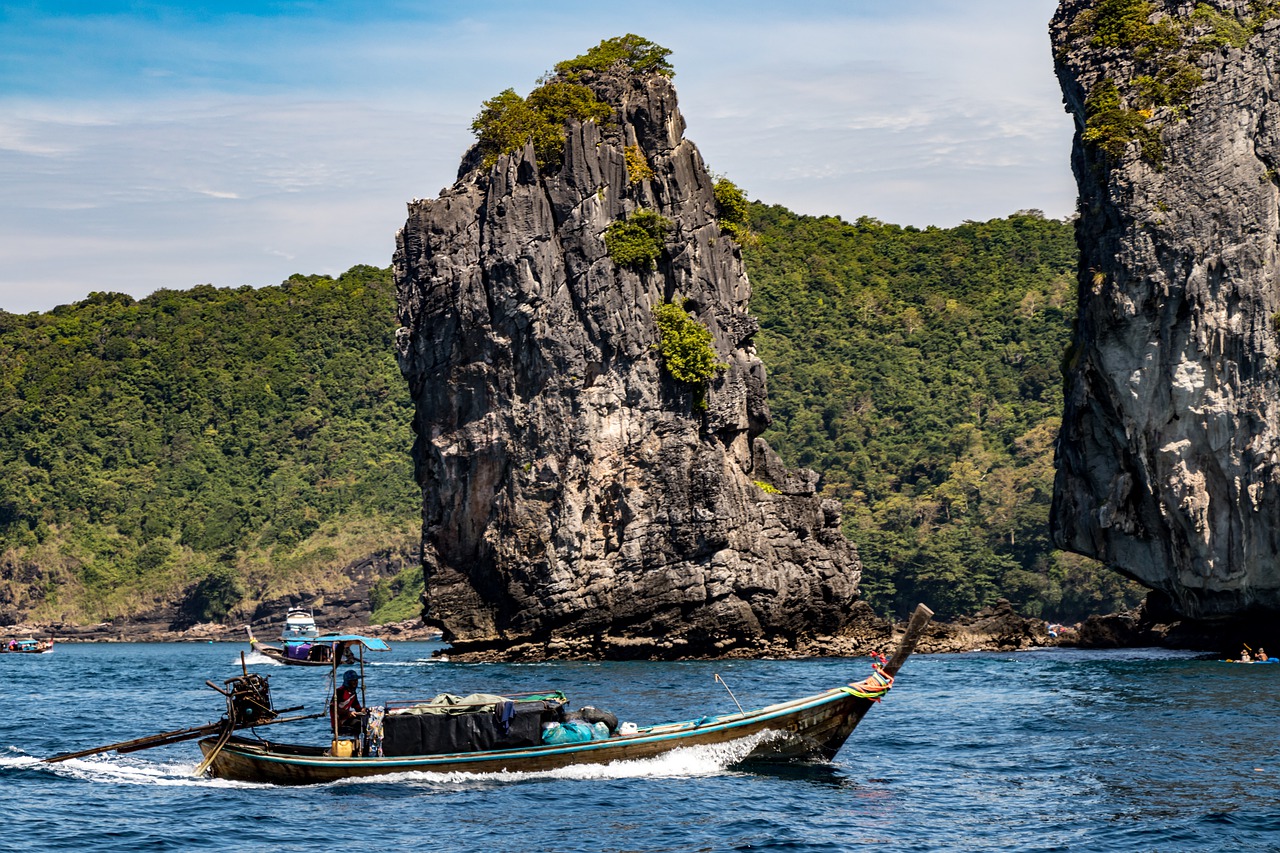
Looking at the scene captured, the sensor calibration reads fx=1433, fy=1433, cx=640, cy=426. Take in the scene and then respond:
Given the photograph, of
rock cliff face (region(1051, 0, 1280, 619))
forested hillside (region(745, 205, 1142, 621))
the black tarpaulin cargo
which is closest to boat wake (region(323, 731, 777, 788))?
the black tarpaulin cargo

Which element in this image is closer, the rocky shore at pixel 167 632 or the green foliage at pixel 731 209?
the green foliage at pixel 731 209

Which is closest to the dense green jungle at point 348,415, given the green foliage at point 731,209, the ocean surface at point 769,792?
the green foliage at point 731,209

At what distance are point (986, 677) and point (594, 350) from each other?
22.4 m

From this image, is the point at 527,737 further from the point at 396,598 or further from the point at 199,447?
the point at 199,447

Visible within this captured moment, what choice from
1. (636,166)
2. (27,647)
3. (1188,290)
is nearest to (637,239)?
(636,166)

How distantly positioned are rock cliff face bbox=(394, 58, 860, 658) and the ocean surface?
69.7ft

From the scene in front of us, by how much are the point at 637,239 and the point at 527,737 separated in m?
40.3

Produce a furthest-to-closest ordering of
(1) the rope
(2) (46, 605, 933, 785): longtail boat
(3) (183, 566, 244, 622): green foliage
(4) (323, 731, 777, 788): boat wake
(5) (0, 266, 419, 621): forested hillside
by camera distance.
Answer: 1. (5) (0, 266, 419, 621): forested hillside
2. (3) (183, 566, 244, 622): green foliage
3. (4) (323, 731, 777, 788): boat wake
4. (2) (46, 605, 933, 785): longtail boat
5. (1) the rope

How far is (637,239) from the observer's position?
62781 millimetres

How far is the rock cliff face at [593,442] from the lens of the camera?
6075 centimetres

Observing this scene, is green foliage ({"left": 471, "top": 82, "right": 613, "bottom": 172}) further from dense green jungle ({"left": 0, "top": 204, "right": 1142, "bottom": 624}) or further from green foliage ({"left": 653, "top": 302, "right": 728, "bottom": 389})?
dense green jungle ({"left": 0, "top": 204, "right": 1142, "bottom": 624})

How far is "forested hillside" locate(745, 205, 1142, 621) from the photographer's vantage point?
9775 centimetres

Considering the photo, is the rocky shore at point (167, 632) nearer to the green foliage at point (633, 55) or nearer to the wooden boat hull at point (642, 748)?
the green foliage at point (633, 55)

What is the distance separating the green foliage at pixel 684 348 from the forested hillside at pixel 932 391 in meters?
39.3
